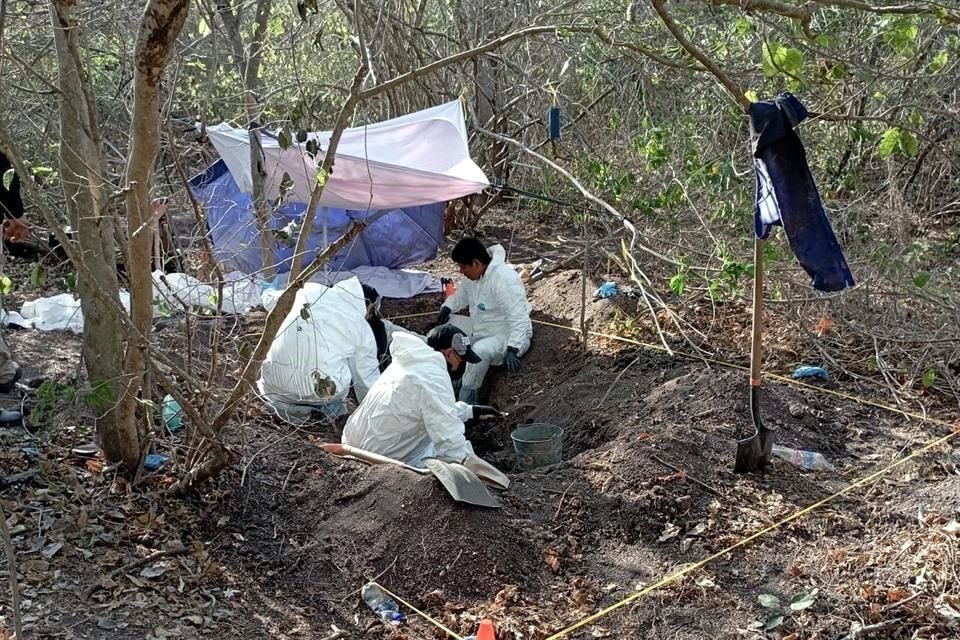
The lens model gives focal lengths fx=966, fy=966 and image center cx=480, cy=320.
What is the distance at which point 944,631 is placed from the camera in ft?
11.1

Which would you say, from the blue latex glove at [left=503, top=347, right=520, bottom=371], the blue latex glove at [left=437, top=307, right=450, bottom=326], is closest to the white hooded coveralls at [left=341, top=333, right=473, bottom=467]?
the blue latex glove at [left=503, top=347, right=520, bottom=371]

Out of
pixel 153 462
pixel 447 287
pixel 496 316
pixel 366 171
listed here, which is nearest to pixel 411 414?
pixel 153 462

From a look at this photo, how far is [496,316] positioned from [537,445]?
2062 mm

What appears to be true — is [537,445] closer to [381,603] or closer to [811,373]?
[381,603]

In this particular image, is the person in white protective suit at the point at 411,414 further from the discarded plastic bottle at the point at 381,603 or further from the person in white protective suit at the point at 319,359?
the discarded plastic bottle at the point at 381,603

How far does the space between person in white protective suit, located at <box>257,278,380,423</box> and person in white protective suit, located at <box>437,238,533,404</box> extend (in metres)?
0.97

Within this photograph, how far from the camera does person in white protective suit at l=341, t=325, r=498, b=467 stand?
15.5 ft

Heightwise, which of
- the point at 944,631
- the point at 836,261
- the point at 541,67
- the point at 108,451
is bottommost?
the point at 944,631

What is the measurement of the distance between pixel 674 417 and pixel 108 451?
9.26 feet

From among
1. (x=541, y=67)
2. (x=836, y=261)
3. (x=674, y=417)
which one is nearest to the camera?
(x=836, y=261)

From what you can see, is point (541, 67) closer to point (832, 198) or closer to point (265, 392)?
point (832, 198)

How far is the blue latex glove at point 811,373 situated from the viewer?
226 inches

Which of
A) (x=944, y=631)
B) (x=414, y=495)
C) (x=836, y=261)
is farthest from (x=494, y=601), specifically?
(x=836, y=261)

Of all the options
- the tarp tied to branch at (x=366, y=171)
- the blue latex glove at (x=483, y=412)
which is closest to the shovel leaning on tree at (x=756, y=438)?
the blue latex glove at (x=483, y=412)
